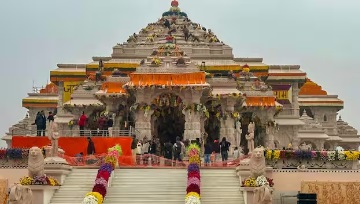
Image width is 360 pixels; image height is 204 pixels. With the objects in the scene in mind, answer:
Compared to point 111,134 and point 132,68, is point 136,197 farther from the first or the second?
point 132,68

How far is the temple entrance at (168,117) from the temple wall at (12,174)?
473 inches

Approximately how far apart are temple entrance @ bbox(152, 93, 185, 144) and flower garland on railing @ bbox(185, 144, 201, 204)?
10.8 metres

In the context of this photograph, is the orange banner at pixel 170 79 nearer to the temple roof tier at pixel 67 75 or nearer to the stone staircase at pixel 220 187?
the stone staircase at pixel 220 187

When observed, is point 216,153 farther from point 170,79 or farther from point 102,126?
point 102,126

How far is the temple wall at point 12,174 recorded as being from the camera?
33562 mm

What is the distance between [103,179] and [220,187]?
15.0 ft

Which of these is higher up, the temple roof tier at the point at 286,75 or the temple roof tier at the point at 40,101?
the temple roof tier at the point at 286,75

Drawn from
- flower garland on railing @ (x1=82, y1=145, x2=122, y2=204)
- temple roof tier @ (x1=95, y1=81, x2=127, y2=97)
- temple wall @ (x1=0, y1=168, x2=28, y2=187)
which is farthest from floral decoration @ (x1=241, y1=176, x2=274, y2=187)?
temple roof tier @ (x1=95, y1=81, x2=127, y2=97)

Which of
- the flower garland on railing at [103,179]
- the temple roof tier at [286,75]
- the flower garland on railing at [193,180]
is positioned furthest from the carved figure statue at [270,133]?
the flower garland on railing at [103,179]

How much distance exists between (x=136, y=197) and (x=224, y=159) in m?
9.17

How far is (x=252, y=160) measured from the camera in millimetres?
29438

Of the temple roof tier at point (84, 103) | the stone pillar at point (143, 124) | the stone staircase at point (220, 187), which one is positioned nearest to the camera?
the stone staircase at point (220, 187)

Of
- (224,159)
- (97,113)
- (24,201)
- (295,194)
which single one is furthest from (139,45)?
(24,201)

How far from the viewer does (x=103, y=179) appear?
29781 millimetres
